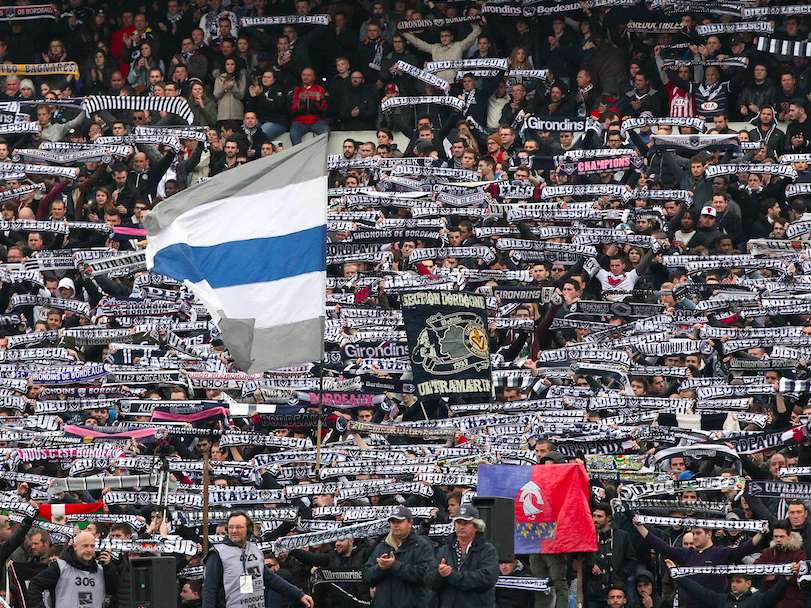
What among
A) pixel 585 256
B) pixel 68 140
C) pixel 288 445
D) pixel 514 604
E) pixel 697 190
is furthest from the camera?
pixel 68 140

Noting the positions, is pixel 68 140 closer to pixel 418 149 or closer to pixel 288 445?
pixel 418 149

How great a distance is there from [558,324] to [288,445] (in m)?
4.21

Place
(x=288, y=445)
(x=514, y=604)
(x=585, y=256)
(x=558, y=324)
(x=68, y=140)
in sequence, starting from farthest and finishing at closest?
(x=68, y=140) → (x=585, y=256) → (x=558, y=324) → (x=288, y=445) → (x=514, y=604)

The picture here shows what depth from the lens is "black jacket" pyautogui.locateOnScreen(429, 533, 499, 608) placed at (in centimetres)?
1855

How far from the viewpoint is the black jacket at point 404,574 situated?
18.8 meters

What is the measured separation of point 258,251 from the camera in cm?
2134

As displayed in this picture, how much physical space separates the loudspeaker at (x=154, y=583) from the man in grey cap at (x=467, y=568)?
203cm

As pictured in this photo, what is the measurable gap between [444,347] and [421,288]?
10.4 feet

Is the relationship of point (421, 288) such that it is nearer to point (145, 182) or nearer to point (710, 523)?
point (145, 182)

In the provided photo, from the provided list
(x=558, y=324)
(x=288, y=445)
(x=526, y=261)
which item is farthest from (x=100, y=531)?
(x=526, y=261)

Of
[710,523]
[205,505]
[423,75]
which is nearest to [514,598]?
[710,523]

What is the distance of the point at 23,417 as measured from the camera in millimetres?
23141

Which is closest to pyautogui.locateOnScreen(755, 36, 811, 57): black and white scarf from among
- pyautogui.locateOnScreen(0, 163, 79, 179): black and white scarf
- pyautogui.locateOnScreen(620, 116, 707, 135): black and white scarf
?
pyautogui.locateOnScreen(620, 116, 707, 135): black and white scarf

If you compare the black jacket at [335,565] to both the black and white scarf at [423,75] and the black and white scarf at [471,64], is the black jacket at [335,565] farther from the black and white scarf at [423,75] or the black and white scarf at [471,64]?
the black and white scarf at [471,64]
